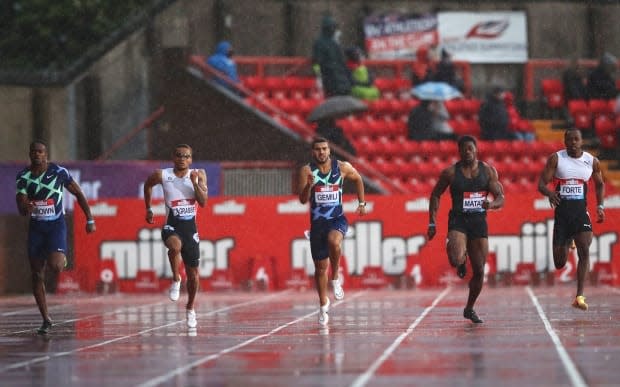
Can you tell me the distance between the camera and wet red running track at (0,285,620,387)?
12758mm

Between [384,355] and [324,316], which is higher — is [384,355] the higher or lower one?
the lower one

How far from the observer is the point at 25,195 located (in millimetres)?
19188

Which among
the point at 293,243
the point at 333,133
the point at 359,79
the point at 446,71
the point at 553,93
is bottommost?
the point at 293,243

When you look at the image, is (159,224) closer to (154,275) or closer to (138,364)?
(154,275)

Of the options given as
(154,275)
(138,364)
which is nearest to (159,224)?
(154,275)

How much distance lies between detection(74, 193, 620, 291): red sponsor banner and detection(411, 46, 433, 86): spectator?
7.65m

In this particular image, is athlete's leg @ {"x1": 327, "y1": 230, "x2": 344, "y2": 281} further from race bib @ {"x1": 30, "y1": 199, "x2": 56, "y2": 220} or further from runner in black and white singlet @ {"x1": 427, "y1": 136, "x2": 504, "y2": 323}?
race bib @ {"x1": 30, "y1": 199, "x2": 56, "y2": 220}

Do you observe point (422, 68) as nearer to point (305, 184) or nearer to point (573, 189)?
point (573, 189)

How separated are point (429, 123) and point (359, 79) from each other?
205 centimetres

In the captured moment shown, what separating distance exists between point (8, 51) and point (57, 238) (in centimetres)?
2704

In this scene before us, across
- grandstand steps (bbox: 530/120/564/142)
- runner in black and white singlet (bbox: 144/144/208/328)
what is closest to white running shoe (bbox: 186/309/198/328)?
runner in black and white singlet (bbox: 144/144/208/328)

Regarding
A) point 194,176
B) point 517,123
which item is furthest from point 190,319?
point 517,123

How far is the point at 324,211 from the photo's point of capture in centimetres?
1923

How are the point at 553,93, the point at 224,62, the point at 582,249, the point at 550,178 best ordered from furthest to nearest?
the point at 553,93, the point at 224,62, the point at 550,178, the point at 582,249
